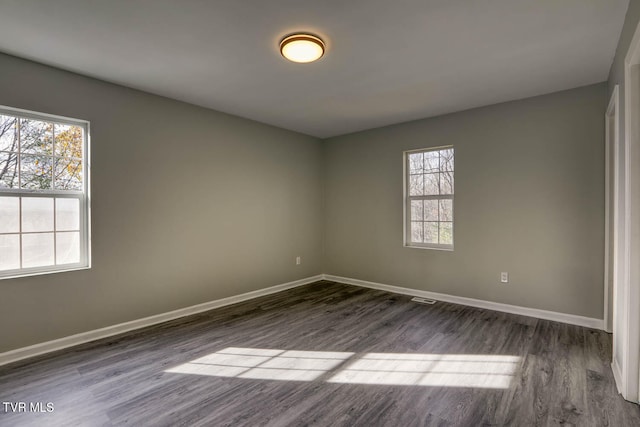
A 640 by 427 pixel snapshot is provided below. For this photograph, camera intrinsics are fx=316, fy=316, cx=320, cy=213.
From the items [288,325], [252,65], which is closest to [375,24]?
[252,65]

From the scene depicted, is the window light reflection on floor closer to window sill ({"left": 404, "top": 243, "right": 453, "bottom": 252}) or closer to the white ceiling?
window sill ({"left": 404, "top": 243, "right": 453, "bottom": 252})

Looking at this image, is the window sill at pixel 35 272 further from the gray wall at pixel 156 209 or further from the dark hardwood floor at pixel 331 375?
the dark hardwood floor at pixel 331 375

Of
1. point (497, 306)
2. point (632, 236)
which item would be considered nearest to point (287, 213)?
point (497, 306)

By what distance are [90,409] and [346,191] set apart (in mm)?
4303

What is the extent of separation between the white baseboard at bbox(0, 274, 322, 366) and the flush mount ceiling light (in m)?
3.08

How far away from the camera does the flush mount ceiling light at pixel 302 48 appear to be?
7.95 ft

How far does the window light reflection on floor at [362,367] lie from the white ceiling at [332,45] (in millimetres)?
2612

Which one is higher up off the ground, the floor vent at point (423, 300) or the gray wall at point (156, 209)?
the gray wall at point (156, 209)

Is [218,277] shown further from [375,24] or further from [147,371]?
[375,24]

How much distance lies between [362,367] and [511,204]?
2.74 m

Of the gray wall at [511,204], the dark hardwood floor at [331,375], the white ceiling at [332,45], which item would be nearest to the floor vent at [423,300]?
the gray wall at [511,204]

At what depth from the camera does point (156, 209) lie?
142 inches

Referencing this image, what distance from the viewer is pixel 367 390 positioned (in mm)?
2246

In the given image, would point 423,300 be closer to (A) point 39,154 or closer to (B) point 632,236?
(B) point 632,236
